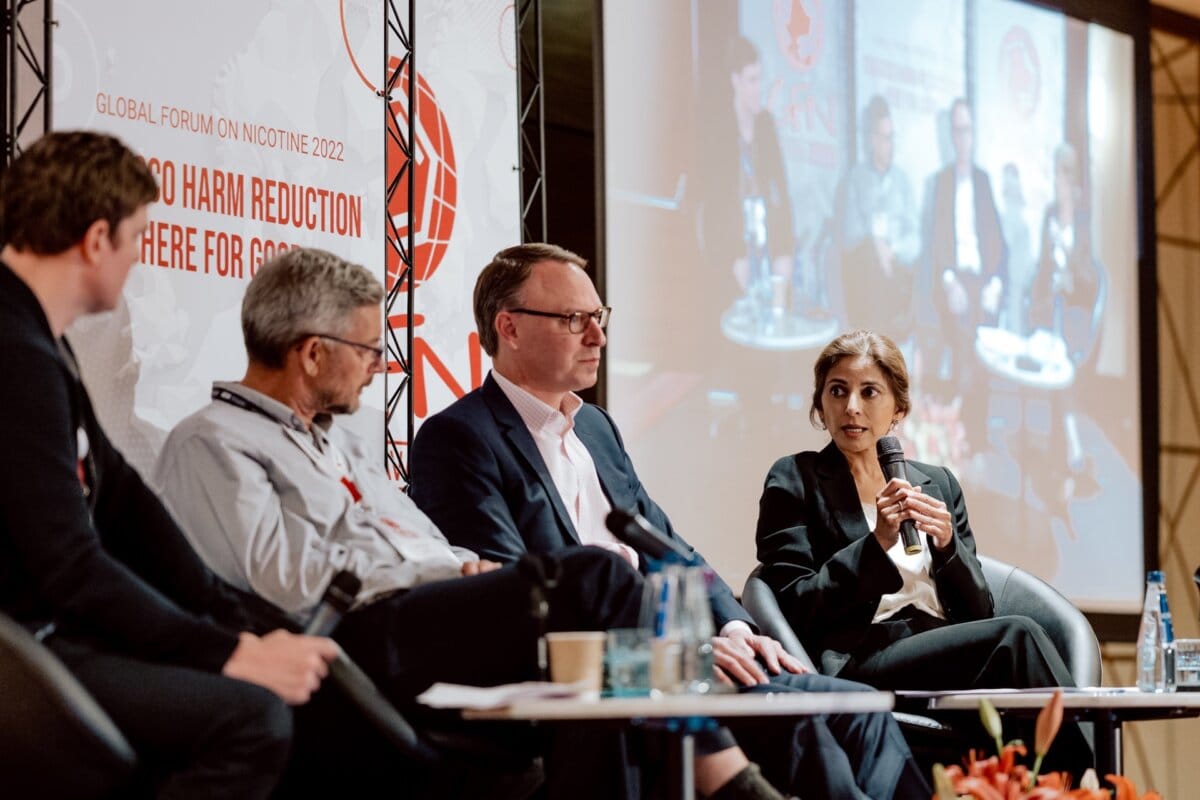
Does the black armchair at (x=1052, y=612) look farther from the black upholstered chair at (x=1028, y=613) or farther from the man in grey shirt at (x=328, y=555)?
the man in grey shirt at (x=328, y=555)

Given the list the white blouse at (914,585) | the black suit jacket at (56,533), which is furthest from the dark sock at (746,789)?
the white blouse at (914,585)

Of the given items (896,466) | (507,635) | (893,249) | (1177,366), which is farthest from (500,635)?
(1177,366)

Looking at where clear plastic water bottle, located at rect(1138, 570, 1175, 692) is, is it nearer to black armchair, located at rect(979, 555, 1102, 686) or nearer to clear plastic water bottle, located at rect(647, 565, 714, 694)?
black armchair, located at rect(979, 555, 1102, 686)

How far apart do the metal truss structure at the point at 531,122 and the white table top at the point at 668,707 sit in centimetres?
275

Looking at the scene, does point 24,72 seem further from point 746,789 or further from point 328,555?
point 746,789

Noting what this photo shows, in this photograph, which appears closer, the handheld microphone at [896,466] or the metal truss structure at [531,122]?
the handheld microphone at [896,466]

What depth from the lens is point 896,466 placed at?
3455 mm

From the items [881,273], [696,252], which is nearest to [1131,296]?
[881,273]

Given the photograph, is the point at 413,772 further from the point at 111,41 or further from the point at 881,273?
the point at 881,273

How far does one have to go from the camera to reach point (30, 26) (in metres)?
3.42

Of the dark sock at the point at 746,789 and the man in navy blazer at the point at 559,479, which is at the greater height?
the man in navy blazer at the point at 559,479

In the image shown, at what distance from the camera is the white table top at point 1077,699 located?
9.07ft

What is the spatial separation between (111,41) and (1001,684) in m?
2.53

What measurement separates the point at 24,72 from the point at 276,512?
157cm
